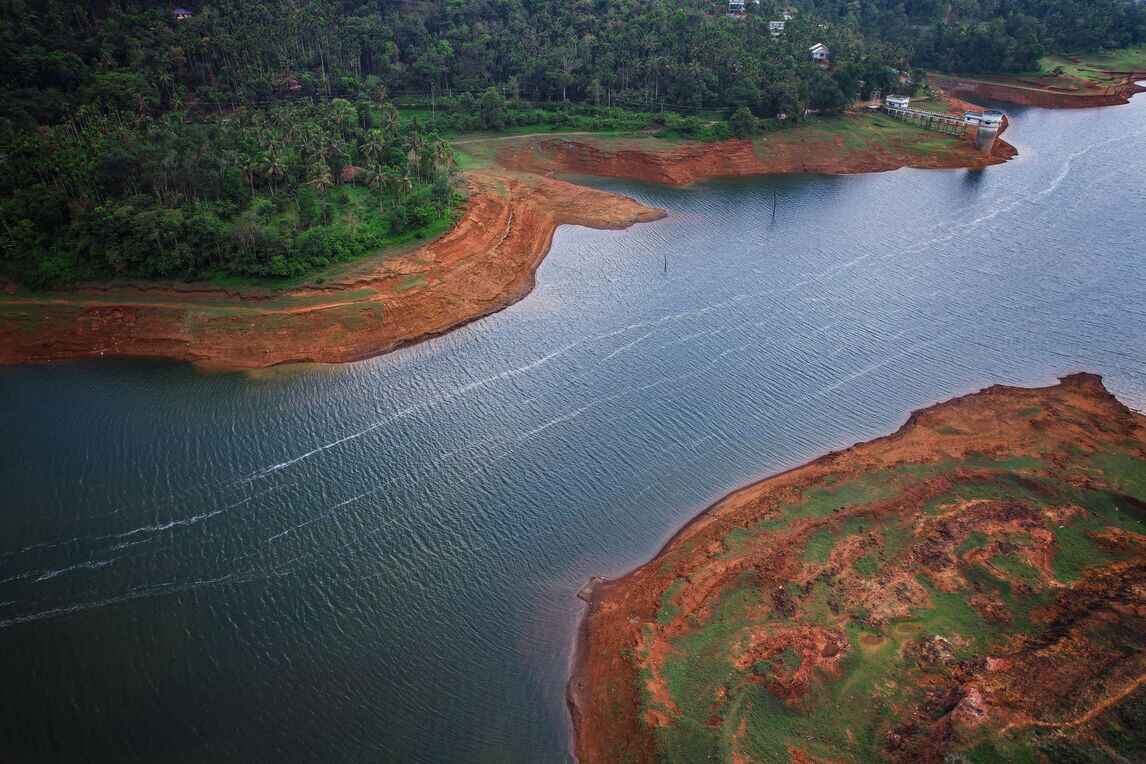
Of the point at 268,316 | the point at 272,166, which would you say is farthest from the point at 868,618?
the point at 272,166

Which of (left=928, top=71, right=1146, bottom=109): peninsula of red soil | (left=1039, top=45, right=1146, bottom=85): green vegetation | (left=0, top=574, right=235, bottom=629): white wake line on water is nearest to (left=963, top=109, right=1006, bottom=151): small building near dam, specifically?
(left=928, top=71, right=1146, bottom=109): peninsula of red soil

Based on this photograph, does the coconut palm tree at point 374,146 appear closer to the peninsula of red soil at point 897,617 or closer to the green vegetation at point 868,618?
the peninsula of red soil at point 897,617

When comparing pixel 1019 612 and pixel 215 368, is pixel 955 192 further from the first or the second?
pixel 215 368

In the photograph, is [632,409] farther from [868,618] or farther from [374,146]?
[374,146]

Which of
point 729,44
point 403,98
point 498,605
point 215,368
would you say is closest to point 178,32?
point 403,98

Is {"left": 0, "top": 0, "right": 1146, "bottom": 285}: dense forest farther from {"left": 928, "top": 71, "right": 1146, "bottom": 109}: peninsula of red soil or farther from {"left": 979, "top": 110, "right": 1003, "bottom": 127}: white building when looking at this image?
{"left": 979, "top": 110, "right": 1003, "bottom": 127}: white building
